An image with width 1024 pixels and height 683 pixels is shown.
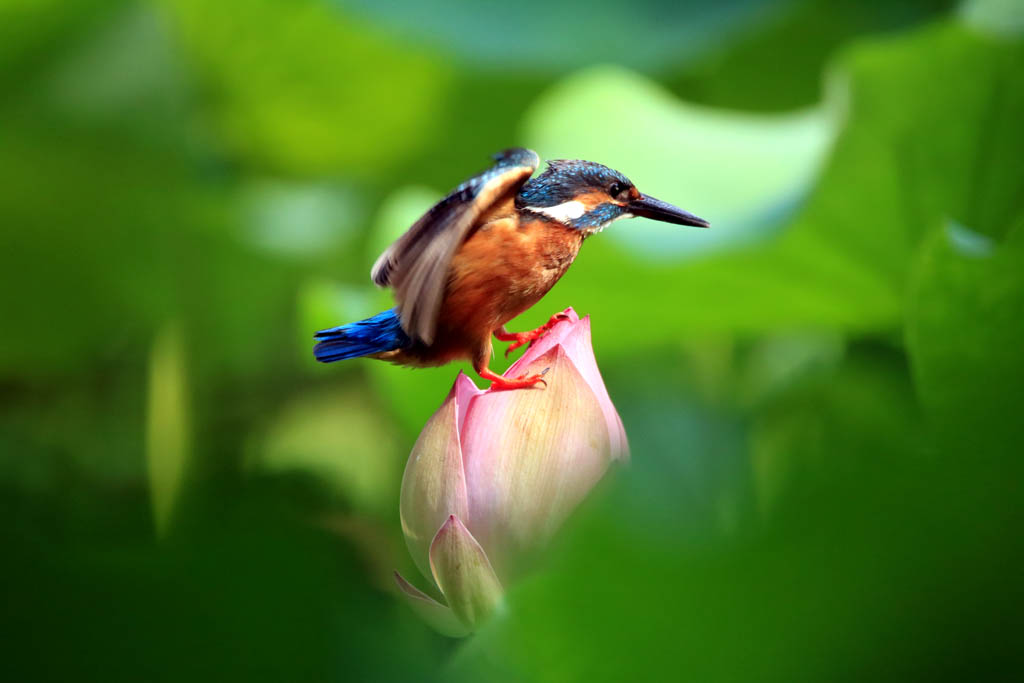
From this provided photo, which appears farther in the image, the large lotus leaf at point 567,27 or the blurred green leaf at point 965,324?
the large lotus leaf at point 567,27

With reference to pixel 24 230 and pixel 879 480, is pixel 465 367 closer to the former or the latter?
pixel 879 480

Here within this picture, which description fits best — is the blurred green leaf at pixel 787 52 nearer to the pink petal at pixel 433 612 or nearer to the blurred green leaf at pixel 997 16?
the blurred green leaf at pixel 997 16

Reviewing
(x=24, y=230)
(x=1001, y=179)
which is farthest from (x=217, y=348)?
(x=1001, y=179)

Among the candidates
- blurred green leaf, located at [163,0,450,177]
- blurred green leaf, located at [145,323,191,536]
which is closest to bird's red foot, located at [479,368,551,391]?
blurred green leaf, located at [145,323,191,536]

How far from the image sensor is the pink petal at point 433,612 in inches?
14.5

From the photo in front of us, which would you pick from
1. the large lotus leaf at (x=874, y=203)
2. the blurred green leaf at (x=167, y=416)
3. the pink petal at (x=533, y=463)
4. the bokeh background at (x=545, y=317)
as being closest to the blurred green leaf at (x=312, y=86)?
the bokeh background at (x=545, y=317)

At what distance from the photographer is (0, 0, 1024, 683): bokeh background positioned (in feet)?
0.66

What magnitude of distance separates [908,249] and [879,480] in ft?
1.80

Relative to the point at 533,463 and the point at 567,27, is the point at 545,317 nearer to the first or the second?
the point at 533,463

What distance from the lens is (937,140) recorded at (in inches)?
27.0

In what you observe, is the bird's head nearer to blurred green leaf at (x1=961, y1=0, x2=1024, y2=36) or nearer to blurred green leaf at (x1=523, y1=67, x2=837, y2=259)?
blurred green leaf at (x1=523, y1=67, x2=837, y2=259)

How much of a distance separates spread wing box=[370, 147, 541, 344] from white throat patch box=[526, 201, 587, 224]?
0.05 meters

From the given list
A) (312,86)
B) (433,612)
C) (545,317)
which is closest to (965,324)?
(433,612)

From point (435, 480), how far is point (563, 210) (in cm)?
14
